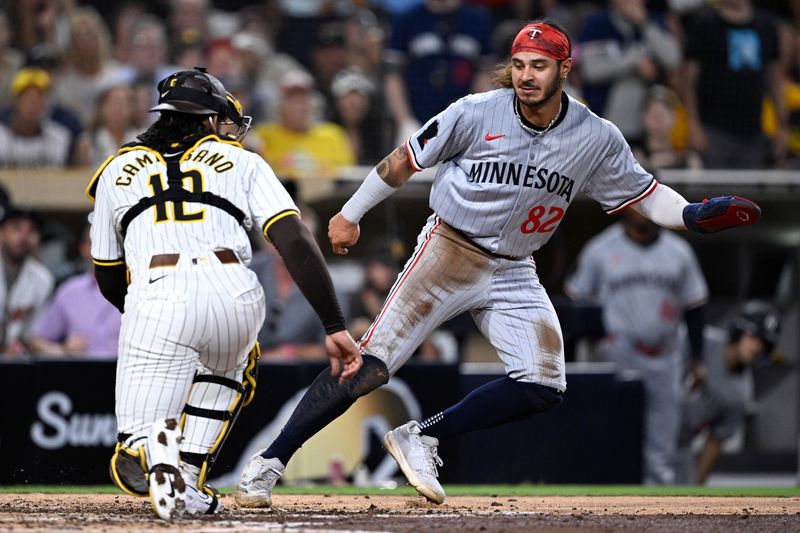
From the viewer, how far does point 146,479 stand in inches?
190

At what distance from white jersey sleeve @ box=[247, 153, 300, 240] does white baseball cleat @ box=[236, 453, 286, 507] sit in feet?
3.75

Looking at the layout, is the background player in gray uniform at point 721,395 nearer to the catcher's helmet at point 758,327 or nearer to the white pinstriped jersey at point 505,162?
the catcher's helmet at point 758,327

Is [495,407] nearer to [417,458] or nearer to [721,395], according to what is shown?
[417,458]

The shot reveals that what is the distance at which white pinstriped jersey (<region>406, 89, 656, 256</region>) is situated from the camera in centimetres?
575

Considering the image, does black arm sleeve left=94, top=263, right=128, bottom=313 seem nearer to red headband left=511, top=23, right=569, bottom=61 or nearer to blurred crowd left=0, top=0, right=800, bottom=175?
red headband left=511, top=23, right=569, bottom=61

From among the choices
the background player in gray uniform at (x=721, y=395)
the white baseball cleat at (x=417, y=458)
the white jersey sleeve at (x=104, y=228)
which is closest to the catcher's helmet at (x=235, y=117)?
the white jersey sleeve at (x=104, y=228)

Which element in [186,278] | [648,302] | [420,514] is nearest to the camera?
[186,278]

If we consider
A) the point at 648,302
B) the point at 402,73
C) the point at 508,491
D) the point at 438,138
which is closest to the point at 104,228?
the point at 438,138

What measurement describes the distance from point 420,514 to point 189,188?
1.64 meters

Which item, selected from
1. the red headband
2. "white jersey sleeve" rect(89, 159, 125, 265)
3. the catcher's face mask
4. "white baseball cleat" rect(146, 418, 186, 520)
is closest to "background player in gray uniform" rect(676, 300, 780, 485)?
the red headband

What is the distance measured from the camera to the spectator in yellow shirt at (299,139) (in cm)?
1138

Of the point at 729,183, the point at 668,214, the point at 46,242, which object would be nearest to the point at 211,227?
the point at 668,214

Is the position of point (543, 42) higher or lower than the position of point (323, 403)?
higher

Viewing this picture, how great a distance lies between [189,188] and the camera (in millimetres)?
4965
